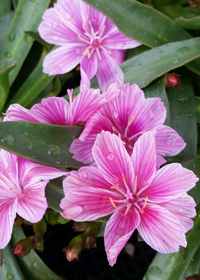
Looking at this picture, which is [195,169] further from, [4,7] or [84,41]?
[4,7]

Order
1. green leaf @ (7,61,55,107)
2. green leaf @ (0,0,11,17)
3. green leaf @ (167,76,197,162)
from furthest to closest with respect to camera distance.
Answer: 1. green leaf @ (0,0,11,17)
2. green leaf @ (7,61,55,107)
3. green leaf @ (167,76,197,162)

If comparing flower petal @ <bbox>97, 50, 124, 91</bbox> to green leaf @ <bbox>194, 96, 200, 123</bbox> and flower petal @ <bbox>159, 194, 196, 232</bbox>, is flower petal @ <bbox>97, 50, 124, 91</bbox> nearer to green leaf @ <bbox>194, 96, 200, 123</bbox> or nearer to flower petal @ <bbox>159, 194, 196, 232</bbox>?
green leaf @ <bbox>194, 96, 200, 123</bbox>

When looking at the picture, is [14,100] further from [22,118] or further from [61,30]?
[22,118]

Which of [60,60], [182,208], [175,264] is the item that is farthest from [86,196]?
[60,60]

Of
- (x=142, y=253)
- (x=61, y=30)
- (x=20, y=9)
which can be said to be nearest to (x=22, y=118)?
(x=61, y=30)

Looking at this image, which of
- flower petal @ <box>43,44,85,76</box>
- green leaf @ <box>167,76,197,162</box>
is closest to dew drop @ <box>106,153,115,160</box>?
green leaf @ <box>167,76,197,162</box>

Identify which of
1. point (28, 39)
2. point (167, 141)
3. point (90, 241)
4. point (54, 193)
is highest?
point (28, 39)

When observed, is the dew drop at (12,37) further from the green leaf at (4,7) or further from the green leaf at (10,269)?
the green leaf at (10,269)
